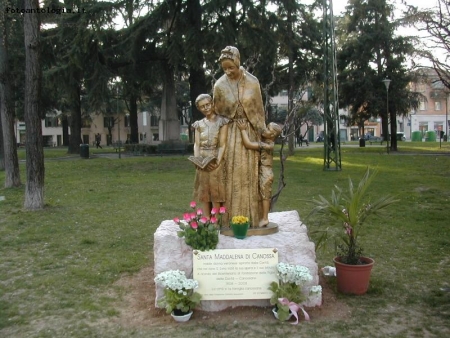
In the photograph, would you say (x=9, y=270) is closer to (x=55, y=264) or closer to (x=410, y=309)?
(x=55, y=264)

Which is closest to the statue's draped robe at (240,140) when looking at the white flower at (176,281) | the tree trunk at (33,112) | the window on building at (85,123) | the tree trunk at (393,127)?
the white flower at (176,281)

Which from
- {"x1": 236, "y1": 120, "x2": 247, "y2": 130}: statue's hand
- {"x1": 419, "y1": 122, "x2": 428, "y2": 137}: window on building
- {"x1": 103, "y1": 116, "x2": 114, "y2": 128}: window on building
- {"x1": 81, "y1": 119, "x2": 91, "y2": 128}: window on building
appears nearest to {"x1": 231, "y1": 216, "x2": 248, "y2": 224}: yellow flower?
{"x1": 236, "y1": 120, "x2": 247, "y2": 130}: statue's hand

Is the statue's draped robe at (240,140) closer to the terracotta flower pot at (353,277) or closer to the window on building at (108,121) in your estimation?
the terracotta flower pot at (353,277)

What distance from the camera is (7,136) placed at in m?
14.8

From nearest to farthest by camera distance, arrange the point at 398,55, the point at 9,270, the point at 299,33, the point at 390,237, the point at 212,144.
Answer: the point at 212,144
the point at 9,270
the point at 390,237
the point at 299,33
the point at 398,55

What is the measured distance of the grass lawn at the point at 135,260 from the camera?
15.1ft

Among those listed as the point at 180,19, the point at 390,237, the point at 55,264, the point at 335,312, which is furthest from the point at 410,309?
the point at 180,19

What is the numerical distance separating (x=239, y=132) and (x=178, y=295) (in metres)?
1.91

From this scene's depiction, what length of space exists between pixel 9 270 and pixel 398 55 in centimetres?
2971

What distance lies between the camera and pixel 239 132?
546 cm

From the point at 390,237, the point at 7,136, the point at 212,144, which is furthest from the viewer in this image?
the point at 7,136

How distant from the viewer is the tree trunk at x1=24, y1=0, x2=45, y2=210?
429 inches

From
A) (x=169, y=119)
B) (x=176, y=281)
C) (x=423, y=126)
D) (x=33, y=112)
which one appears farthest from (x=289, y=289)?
(x=423, y=126)

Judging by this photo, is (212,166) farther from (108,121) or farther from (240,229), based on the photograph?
(108,121)
